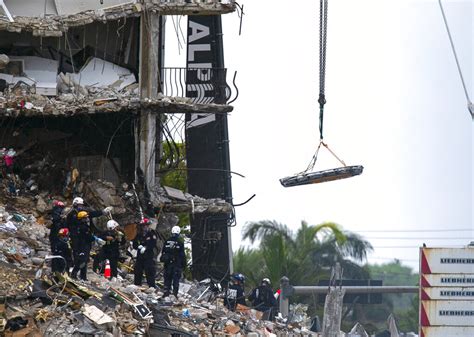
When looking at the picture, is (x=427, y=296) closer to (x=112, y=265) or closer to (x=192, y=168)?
(x=112, y=265)

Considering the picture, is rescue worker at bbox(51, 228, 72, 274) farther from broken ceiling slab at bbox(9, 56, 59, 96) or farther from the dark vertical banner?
the dark vertical banner

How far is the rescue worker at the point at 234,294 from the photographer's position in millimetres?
31844

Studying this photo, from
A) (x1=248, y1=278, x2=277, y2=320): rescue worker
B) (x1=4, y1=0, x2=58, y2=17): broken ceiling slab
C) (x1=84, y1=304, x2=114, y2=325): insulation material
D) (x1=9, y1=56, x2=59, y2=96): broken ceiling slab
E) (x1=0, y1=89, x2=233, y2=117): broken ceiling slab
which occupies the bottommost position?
(x1=84, y1=304, x2=114, y2=325): insulation material

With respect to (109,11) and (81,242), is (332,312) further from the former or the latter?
(109,11)

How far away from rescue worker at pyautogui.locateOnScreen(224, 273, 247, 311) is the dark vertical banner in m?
→ 5.92

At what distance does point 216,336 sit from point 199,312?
1634 millimetres

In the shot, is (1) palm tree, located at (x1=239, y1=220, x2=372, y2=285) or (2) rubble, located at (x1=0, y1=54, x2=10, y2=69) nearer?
(2) rubble, located at (x1=0, y1=54, x2=10, y2=69)

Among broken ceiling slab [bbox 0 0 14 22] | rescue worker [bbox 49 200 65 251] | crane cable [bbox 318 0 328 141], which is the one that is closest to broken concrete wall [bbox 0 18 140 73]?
broken ceiling slab [bbox 0 0 14 22]

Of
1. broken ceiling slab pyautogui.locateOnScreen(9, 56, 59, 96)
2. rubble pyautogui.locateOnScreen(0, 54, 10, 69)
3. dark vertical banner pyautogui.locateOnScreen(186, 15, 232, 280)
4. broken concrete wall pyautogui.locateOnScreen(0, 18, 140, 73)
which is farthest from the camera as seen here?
dark vertical banner pyautogui.locateOnScreen(186, 15, 232, 280)

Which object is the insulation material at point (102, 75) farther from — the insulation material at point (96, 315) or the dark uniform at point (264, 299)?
the insulation material at point (96, 315)

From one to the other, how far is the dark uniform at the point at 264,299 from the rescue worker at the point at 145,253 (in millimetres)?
4006

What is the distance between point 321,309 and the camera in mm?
49938

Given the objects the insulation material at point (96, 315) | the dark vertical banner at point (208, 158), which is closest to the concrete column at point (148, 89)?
the dark vertical banner at point (208, 158)

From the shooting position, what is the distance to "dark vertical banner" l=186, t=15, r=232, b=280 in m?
38.8
